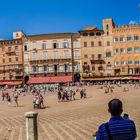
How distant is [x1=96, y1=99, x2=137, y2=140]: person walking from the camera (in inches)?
201

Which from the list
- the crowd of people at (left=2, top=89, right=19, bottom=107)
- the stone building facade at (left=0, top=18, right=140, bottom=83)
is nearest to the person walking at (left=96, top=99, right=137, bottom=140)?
the crowd of people at (left=2, top=89, right=19, bottom=107)

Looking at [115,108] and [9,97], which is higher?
[115,108]

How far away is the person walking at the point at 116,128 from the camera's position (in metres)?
5.11

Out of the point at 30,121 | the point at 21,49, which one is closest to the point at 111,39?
the point at 21,49

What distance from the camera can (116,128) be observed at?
204 inches

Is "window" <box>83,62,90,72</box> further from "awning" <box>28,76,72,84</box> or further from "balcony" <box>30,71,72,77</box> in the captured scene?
"awning" <box>28,76,72,84</box>

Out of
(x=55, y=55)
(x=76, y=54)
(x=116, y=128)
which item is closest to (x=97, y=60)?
(x=76, y=54)

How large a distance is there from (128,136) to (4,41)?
92092 mm

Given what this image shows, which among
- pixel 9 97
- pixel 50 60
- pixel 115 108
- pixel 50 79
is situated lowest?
pixel 9 97

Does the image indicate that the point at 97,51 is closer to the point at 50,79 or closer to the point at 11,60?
the point at 50,79

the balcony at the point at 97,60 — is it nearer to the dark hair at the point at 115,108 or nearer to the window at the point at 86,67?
the window at the point at 86,67

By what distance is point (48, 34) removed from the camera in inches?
3639

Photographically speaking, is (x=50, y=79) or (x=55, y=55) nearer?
(x=50, y=79)

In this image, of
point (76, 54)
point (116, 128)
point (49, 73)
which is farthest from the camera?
point (49, 73)
